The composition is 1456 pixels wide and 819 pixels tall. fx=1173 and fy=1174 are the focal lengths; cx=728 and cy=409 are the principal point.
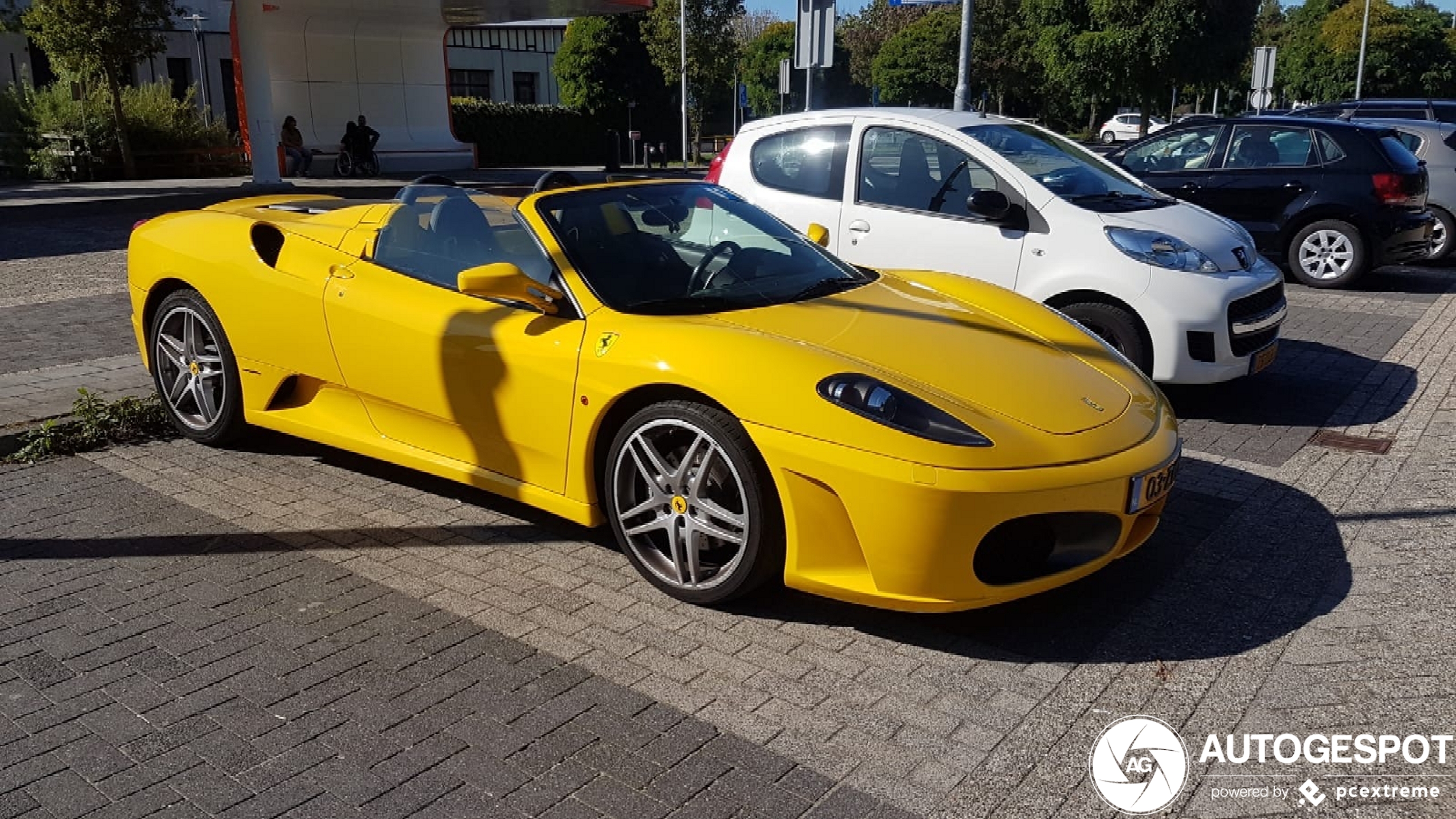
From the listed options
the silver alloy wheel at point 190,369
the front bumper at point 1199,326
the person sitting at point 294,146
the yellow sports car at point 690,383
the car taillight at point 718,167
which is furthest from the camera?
the person sitting at point 294,146

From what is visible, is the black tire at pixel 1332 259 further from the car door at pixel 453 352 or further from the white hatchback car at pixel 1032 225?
the car door at pixel 453 352

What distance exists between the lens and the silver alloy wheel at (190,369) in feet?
18.3

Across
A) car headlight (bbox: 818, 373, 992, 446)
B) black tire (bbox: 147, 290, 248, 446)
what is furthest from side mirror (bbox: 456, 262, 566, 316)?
black tire (bbox: 147, 290, 248, 446)

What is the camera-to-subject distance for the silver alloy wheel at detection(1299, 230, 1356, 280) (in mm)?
10945

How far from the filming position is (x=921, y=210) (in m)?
7.05

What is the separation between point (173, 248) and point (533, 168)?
2956 centimetres

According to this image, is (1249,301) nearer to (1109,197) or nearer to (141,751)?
(1109,197)

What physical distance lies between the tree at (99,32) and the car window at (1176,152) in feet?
58.9

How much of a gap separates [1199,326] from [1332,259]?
5.82m

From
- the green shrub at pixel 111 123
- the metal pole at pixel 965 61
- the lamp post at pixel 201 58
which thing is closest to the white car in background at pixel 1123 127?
the metal pole at pixel 965 61

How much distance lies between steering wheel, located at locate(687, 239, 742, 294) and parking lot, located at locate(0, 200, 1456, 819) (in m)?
1.08

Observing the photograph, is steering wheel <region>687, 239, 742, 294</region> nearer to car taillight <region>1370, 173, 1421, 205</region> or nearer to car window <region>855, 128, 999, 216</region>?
car window <region>855, 128, 999, 216</region>

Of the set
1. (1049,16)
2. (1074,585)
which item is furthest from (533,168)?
(1074,585)

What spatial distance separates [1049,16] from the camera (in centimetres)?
2714
